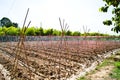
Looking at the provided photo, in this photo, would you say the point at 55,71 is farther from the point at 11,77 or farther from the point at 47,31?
the point at 47,31

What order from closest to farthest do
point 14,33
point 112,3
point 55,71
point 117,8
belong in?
1. point 112,3
2. point 117,8
3. point 55,71
4. point 14,33

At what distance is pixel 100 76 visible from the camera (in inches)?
462

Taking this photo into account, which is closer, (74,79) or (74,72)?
(74,79)

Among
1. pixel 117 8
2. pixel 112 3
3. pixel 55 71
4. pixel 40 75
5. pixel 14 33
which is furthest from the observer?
pixel 14 33

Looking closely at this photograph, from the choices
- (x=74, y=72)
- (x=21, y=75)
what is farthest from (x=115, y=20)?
(x=21, y=75)

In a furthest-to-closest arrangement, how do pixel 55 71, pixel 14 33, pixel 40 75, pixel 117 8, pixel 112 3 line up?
pixel 14 33 < pixel 55 71 < pixel 40 75 < pixel 117 8 < pixel 112 3

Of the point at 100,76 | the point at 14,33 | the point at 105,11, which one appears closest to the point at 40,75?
the point at 100,76

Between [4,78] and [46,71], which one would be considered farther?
[46,71]

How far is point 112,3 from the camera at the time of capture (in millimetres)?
9906

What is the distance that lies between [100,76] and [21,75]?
404 cm

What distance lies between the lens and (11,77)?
11.3 meters

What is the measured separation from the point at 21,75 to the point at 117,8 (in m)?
5.78

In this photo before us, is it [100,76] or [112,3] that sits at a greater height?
[112,3]

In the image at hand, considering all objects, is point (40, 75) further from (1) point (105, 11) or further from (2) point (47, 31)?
(2) point (47, 31)
